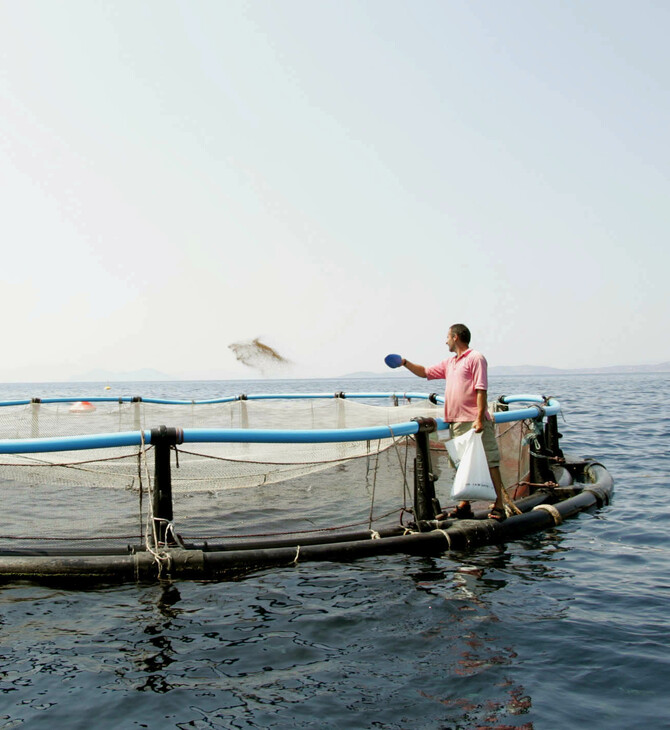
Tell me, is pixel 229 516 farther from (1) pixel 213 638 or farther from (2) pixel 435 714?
(2) pixel 435 714

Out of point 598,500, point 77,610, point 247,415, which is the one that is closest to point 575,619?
point 77,610

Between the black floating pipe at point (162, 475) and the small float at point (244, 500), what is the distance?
11 mm

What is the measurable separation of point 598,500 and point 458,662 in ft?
18.0

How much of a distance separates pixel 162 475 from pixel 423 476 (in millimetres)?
2568

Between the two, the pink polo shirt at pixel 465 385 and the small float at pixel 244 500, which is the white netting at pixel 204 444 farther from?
the pink polo shirt at pixel 465 385

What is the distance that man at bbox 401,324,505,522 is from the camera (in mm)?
6938

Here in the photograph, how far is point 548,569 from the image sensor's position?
6184 mm

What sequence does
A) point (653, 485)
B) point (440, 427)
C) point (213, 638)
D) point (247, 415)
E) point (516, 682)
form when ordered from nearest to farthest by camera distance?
point (516, 682) < point (213, 638) < point (440, 427) < point (653, 485) < point (247, 415)

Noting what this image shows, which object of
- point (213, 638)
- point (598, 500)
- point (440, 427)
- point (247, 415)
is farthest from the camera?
point (247, 415)

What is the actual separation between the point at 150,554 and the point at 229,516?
2013 mm

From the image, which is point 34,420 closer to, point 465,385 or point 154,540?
point 154,540

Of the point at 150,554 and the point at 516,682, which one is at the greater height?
the point at 150,554

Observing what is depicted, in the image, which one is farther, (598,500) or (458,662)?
(598,500)

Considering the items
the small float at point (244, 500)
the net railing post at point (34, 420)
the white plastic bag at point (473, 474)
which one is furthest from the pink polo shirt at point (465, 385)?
the net railing post at point (34, 420)
